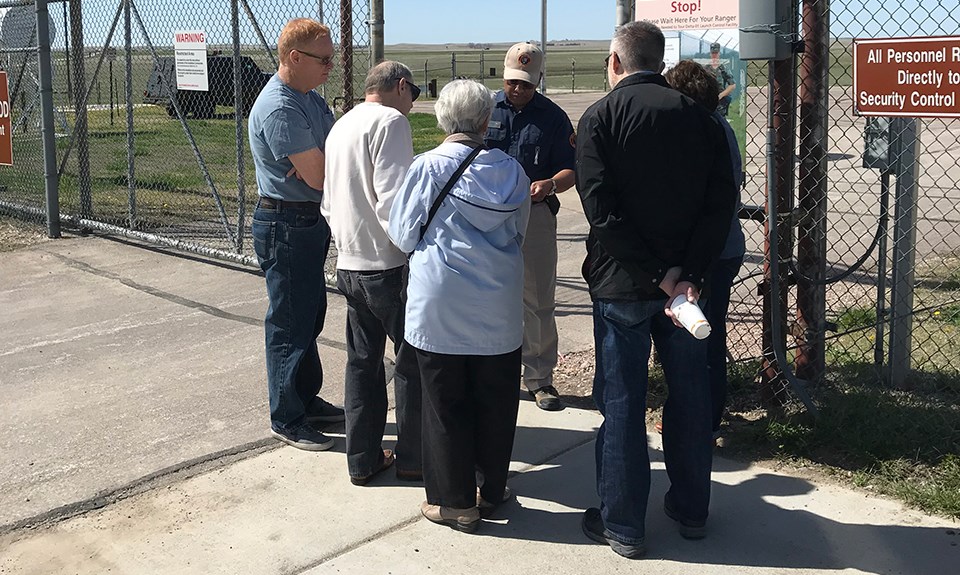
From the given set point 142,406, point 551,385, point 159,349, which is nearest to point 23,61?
point 159,349

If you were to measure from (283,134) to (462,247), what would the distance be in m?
1.25

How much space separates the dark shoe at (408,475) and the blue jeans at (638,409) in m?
0.99

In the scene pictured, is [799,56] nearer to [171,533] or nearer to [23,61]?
[171,533]

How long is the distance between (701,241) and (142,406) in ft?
11.1

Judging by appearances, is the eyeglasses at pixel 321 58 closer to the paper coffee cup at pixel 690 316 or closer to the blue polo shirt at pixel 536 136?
the blue polo shirt at pixel 536 136

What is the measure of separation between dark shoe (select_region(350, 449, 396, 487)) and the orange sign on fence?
297 inches

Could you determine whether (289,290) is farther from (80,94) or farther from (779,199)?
(80,94)

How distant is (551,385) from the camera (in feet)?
18.0

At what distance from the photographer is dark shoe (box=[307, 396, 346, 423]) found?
17.3 ft

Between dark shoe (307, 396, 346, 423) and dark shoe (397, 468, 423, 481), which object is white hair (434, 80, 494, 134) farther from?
dark shoe (307, 396, 346, 423)

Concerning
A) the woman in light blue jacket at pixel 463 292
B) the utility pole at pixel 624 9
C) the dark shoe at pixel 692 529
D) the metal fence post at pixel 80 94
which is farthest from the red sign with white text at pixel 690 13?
the metal fence post at pixel 80 94

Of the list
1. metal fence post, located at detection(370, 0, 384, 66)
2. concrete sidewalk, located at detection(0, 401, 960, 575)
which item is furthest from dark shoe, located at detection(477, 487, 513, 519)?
metal fence post, located at detection(370, 0, 384, 66)

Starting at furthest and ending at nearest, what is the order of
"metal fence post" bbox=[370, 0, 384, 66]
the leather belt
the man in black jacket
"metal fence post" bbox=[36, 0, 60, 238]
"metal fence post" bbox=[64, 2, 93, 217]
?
"metal fence post" bbox=[64, 2, 93, 217] → "metal fence post" bbox=[36, 0, 60, 238] → "metal fence post" bbox=[370, 0, 384, 66] → the leather belt → the man in black jacket

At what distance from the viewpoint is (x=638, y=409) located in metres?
3.75
